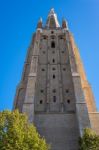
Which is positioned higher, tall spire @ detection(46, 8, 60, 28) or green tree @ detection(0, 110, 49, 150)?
tall spire @ detection(46, 8, 60, 28)

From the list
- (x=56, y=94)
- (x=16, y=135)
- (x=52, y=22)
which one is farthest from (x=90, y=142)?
(x=52, y=22)

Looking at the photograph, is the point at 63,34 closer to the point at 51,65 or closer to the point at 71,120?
the point at 51,65

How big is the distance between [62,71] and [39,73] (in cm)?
359

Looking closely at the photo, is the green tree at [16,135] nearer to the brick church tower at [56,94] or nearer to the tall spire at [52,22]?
the brick church tower at [56,94]

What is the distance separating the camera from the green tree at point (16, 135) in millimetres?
20905

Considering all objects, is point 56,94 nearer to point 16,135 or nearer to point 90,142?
point 90,142

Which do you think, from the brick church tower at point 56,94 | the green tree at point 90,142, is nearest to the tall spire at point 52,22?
the brick church tower at point 56,94

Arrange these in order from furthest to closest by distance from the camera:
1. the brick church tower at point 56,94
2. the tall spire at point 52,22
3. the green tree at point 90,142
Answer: the tall spire at point 52,22
the brick church tower at point 56,94
the green tree at point 90,142

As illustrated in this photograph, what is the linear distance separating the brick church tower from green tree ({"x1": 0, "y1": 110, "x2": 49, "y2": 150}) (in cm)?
666

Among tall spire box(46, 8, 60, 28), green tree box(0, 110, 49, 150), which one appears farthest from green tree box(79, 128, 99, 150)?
tall spire box(46, 8, 60, 28)

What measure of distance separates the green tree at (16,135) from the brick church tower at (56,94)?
666cm

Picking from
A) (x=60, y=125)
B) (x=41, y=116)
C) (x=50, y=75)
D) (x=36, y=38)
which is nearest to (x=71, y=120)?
(x=60, y=125)

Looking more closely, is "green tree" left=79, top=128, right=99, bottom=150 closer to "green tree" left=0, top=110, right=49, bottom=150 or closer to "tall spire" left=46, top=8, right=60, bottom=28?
"green tree" left=0, top=110, right=49, bottom=150

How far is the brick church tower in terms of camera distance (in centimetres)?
3023
